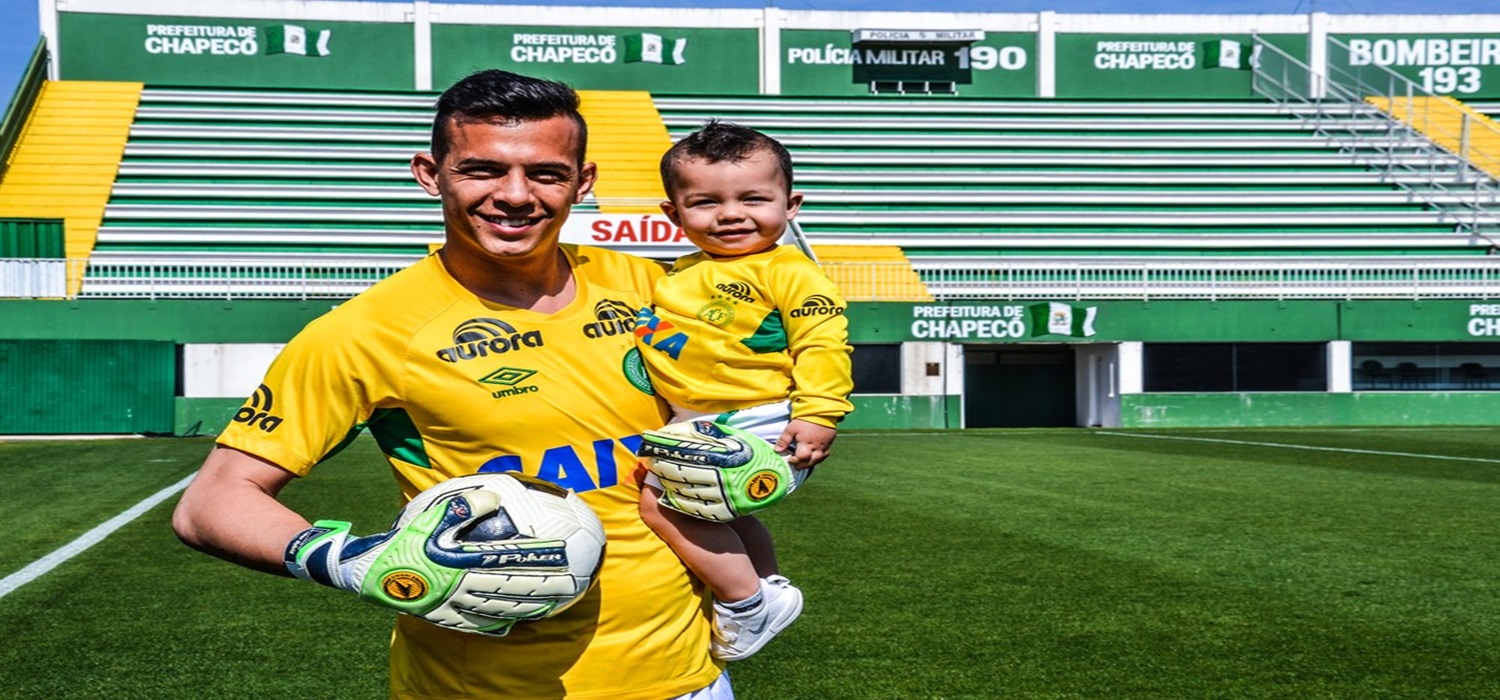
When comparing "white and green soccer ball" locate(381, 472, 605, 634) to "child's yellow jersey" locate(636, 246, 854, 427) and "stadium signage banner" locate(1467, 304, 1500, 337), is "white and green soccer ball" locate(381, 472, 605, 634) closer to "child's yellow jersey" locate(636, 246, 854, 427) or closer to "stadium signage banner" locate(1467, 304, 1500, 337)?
"child's yellow jersey" locate(636, 246, 854, 427)

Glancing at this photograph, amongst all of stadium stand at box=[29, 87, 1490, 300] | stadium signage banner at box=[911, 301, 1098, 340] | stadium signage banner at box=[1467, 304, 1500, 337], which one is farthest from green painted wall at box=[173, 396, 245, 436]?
stadium signage banner at box=[1467, 304, 1500, 337]

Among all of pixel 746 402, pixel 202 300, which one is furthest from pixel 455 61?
pixel 746 402

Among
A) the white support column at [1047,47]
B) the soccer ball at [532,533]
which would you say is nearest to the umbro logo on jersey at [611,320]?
the soccer ball at [532,533]

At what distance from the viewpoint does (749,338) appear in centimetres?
290

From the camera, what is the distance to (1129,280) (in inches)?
1073

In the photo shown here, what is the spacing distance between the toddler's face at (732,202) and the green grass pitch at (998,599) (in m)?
2.46

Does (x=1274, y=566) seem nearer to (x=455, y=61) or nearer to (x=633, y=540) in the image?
(x=633, y=540)

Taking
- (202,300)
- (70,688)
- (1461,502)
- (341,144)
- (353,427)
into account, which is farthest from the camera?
(341,144)

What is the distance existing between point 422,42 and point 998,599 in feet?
98.5

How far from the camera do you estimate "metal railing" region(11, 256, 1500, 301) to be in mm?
25234

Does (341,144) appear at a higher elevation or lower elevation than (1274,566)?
higher

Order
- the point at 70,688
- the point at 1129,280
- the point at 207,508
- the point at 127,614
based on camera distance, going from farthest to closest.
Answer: the point at 1129,280 < the point at 127,614 < the point at 70,688 < the point at 207,508

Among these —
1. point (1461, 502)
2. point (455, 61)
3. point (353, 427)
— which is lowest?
point (1461, 502)

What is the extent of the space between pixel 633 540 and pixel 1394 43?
38881mm
